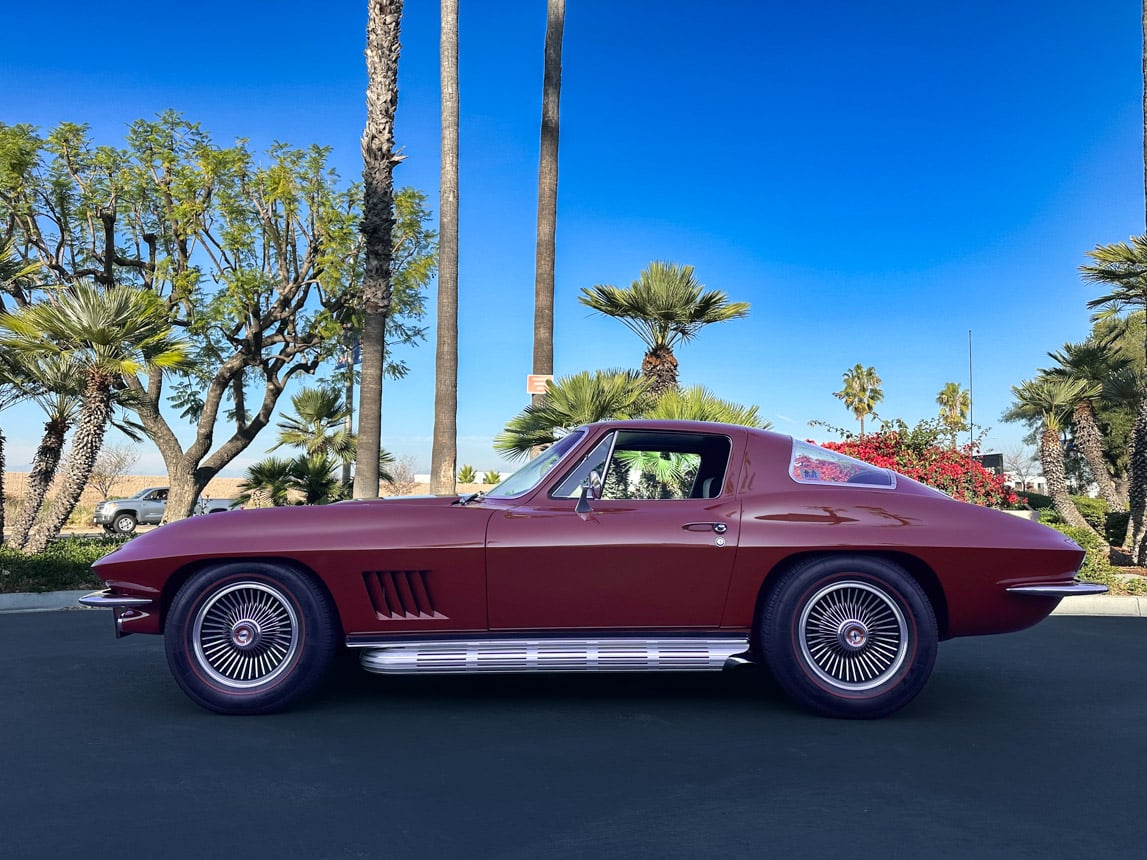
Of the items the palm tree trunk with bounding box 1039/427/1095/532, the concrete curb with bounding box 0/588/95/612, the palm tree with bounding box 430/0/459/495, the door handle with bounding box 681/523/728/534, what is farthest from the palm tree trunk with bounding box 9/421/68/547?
the palm tree trunk with bounding box 1039/427/1095/532

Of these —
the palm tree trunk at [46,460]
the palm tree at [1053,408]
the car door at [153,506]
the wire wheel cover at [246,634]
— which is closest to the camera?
the wire wheel cover at [246,634]

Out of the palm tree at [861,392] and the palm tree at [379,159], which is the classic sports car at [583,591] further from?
the palm tree at [861,392]

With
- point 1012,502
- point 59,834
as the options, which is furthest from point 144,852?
point 1012,502

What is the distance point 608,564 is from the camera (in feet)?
15.8

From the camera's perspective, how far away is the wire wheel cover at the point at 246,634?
482cm

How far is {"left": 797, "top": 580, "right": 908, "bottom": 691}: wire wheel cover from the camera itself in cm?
484

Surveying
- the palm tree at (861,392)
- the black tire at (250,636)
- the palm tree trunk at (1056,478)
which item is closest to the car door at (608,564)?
the black tire at (250,636)

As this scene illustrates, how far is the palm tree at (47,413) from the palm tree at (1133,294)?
16315 mm

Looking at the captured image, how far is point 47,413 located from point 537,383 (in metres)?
7.04

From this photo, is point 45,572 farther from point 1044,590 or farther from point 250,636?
point 1044,590

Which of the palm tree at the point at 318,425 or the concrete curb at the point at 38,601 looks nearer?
the concrete curb at the point at 38,601

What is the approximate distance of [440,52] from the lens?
1631 centimetres

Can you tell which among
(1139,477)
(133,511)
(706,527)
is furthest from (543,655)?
(133,511)

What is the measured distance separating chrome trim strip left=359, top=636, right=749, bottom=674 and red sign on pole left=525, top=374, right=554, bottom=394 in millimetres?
9957
